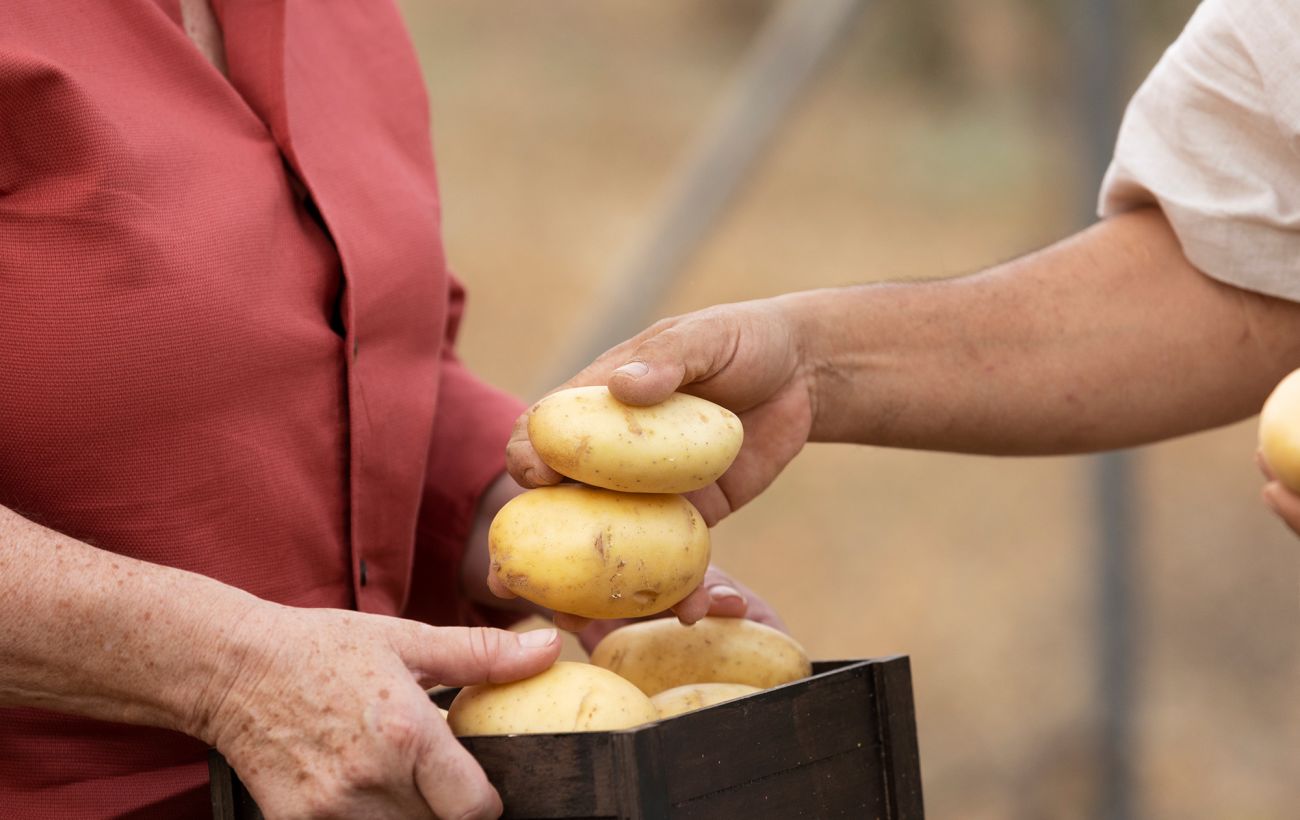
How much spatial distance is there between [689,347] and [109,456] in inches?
23.1

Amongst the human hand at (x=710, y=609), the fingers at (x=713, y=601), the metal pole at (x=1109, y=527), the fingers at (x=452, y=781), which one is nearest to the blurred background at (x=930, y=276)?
the metal pole at (x=1109, y=527)

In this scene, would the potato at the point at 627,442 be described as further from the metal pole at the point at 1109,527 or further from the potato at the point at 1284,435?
the metal pole at the point at 1109,527

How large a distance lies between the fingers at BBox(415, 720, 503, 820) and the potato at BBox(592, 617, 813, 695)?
15.2 inches

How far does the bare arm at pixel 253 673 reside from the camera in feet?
4.29

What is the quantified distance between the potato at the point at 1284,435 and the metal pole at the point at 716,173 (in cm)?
161

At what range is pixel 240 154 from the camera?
1.58 m

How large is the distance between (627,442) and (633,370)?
0.07 m

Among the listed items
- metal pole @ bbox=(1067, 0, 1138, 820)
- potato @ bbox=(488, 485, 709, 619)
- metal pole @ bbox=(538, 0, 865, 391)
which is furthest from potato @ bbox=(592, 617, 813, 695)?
metal pole @ bbox=(1067, 0, 1138, 820)

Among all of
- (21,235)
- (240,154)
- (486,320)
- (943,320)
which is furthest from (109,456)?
(486,320)

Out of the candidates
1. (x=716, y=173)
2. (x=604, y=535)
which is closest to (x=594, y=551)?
(x=604, y=535)

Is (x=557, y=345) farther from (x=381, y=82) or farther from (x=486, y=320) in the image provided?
(x=381, y=82)

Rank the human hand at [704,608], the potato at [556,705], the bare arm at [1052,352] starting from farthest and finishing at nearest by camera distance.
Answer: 1. the bare arm at [1052,352]
2. the human hand at [704,608]
3. the potato at [556,705]

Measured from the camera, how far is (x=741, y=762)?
136 cm

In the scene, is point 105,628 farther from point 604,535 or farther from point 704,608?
point 704,608
